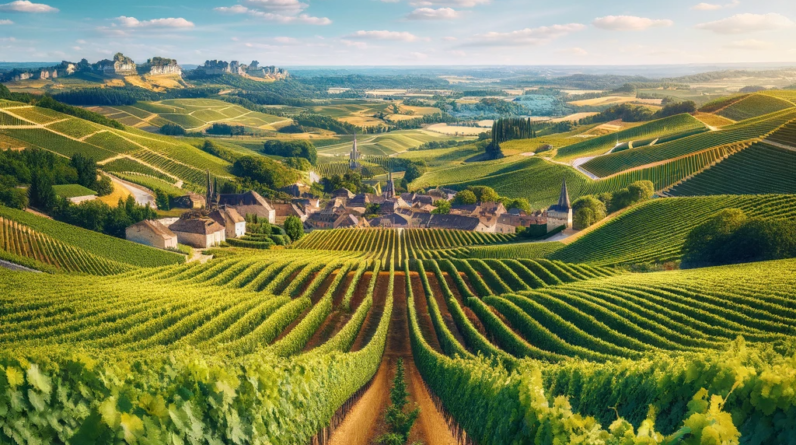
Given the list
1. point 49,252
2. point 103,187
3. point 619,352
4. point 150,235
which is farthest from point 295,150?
point 619,352

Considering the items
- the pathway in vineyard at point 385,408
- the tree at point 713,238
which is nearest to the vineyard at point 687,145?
the tree at point 713,238

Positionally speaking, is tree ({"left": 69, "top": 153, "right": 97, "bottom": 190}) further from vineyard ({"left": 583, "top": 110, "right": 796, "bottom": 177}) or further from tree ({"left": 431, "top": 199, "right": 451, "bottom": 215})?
vineyard ({"left": 583, "top": 110, "right": 796, "bottom": 177})

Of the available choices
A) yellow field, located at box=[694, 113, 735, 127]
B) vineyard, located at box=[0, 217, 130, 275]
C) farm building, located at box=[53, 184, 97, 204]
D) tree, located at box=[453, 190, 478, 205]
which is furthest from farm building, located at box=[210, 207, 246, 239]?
yellow field, located at box=[694, 113, 735, 127]

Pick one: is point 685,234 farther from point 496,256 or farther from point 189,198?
point 189,198

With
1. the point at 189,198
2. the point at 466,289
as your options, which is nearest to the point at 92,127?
the point at 189,198

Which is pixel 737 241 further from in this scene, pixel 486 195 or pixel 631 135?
pixel 631 135

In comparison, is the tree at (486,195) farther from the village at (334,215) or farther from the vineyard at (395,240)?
the vineyard at (395,240)
